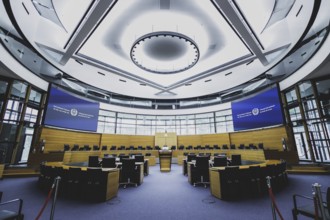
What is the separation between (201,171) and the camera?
569cm

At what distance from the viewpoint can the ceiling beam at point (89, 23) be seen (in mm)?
5808

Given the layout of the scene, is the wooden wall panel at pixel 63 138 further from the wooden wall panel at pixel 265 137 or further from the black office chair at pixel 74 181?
the wooden wall panel at pixel 265 137

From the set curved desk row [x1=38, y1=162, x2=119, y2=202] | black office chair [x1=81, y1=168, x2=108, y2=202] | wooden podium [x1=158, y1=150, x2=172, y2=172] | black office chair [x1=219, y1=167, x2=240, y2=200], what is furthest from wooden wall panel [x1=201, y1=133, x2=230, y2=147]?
black office chair [x1=81, y1=168, x2=108, y2=202]

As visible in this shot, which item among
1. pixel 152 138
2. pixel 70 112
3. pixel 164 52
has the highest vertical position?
pixel 164 52

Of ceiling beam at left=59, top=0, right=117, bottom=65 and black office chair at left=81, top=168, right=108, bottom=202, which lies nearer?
black office chair at left=81, top=168, right=108, bottom=202

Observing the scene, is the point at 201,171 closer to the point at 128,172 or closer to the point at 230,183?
the point at 230,183

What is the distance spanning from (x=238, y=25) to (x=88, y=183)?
8.26m

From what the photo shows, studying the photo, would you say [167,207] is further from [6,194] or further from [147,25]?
[147,25]

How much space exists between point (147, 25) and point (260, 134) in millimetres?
10581

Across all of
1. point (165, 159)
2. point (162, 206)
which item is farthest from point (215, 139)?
point (162, 206)

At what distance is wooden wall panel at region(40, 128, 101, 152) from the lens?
981 centimetres

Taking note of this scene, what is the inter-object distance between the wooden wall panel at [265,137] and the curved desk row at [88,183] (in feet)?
33.4

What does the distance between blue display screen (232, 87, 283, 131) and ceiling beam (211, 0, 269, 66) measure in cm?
301

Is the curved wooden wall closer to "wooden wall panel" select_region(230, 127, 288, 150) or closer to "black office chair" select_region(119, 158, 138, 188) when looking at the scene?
"wooden wall panel" select_region(230, 127, 288, 150)
